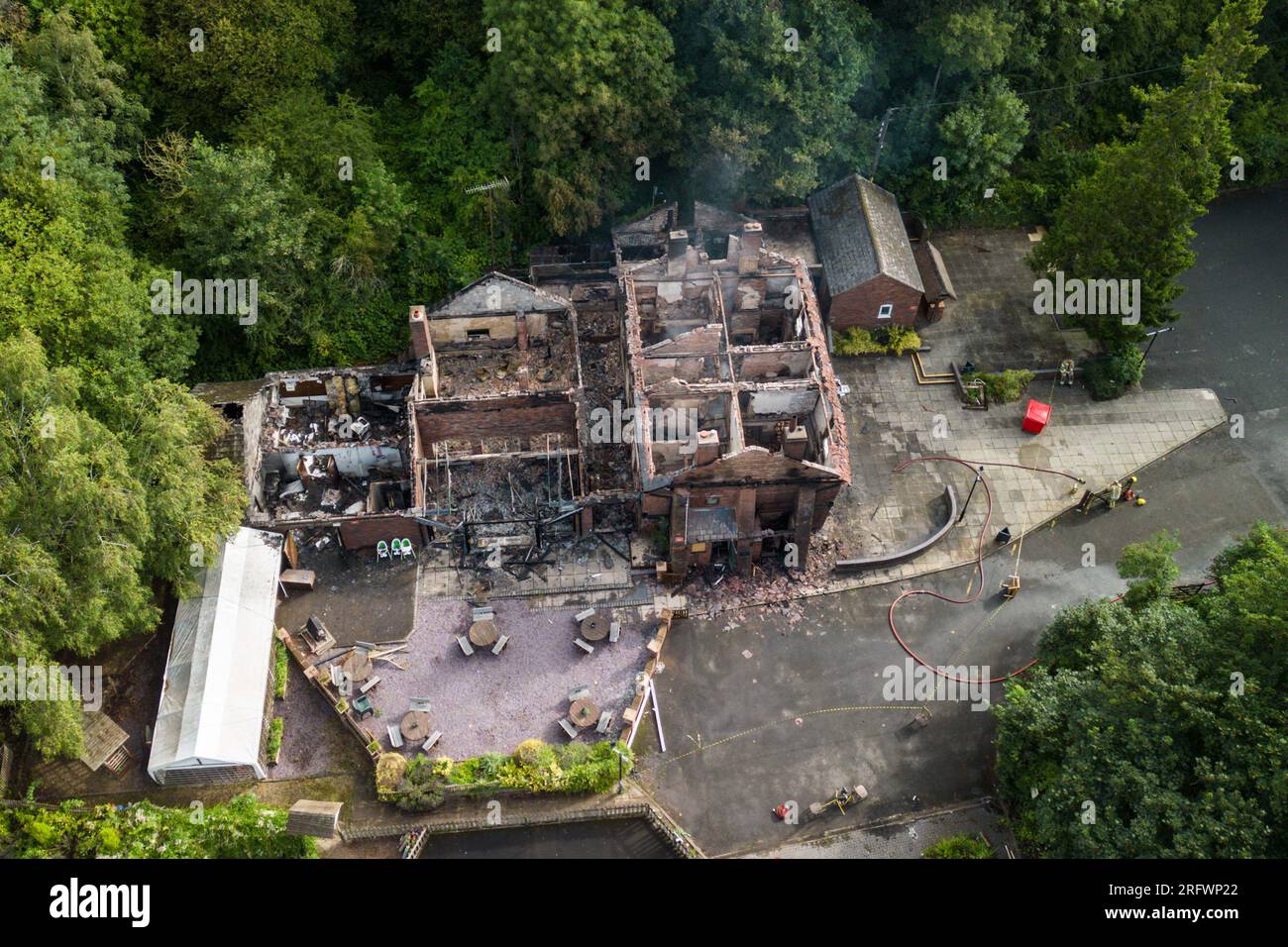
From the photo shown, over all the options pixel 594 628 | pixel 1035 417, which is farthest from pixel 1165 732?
pixel 594 628

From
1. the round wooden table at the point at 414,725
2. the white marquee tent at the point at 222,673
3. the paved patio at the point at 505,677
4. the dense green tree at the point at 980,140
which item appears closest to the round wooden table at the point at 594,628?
the paved patio at the point at 505,677

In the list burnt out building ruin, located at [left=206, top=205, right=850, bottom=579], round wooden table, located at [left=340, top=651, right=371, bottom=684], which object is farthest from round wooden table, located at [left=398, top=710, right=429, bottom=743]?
burnt out building ruin, located at [left=206, top=205, right=850, bottom=579]

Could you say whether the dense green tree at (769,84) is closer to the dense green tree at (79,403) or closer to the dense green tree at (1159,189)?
the dense green tree at (1159,189)

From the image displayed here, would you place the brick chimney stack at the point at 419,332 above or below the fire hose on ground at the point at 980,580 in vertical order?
above

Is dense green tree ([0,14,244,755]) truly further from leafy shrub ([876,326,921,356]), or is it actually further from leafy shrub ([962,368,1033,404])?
leafy shrub ([962,368,1033,404])
